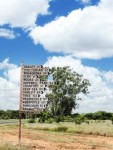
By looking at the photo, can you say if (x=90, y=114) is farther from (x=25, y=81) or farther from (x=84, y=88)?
(x=25, y=81)

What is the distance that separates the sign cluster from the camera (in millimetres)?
26016

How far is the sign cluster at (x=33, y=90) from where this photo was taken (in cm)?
2602

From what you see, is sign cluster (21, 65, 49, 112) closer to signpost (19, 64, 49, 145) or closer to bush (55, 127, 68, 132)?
signpost (19, 64, 49, 145)

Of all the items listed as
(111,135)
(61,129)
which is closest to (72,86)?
(61,129)

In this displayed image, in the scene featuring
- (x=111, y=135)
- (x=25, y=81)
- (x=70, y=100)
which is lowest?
(x=111, y=135)

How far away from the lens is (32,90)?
85.7 ft

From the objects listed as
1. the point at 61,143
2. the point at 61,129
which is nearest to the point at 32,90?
the point at 61,143

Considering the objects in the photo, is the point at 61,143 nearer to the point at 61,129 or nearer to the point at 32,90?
the point at 32,90

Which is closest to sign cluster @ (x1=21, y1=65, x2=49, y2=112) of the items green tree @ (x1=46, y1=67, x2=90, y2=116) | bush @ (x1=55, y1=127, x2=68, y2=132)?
bush @ (x1=55, y1=127, x2=68, y2=132)

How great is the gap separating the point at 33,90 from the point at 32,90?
6cm

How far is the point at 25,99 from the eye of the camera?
26188 mm

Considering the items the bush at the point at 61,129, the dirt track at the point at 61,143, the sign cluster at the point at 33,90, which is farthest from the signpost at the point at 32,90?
the bush at the point at 61,129

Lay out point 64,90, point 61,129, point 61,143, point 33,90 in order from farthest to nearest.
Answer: point 64,90
point 61,129
point 61,143
point 33,90

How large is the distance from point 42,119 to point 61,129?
72.9 feet
